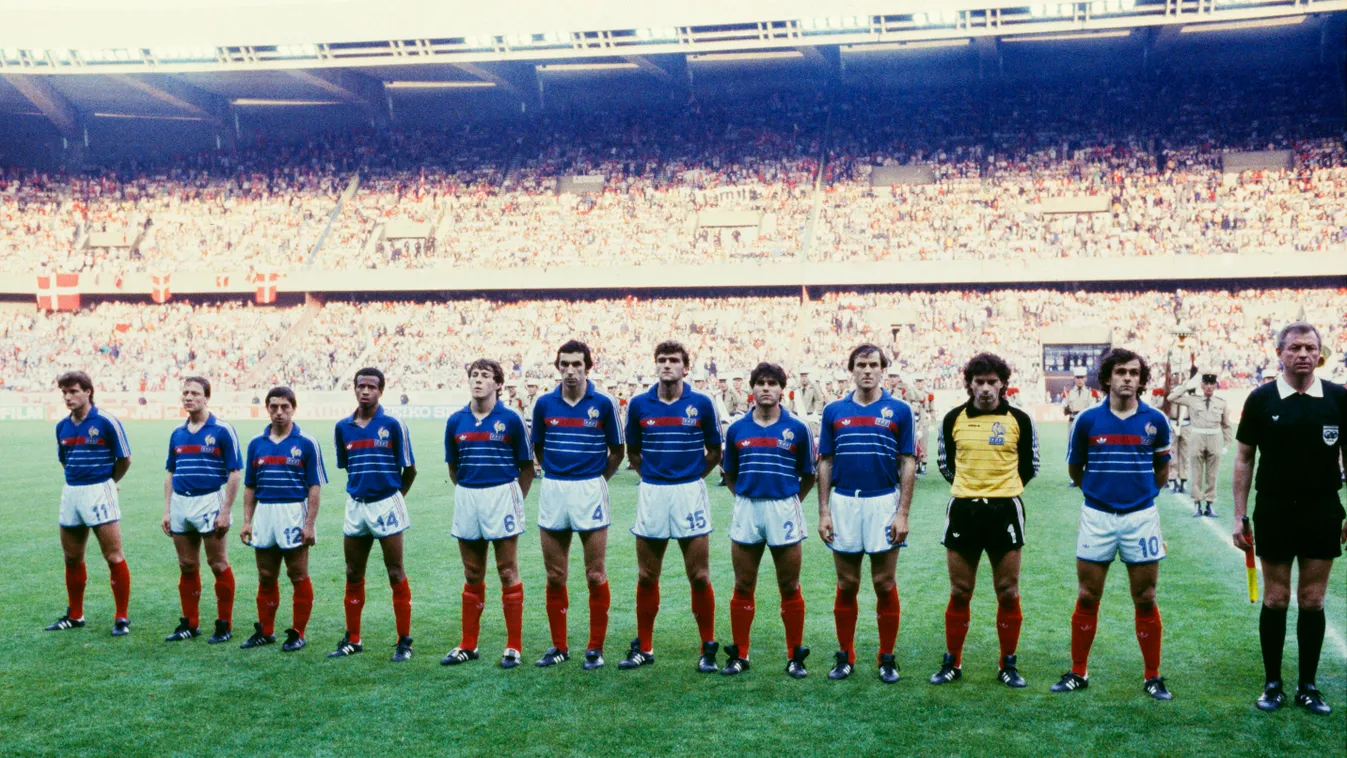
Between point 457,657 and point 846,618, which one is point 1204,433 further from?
point 457,657

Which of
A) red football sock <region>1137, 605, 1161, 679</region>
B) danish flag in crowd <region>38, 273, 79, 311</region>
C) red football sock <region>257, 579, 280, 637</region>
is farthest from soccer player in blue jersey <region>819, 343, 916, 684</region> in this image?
danish flag in crowd <region>38, 273, 79, 311</region>

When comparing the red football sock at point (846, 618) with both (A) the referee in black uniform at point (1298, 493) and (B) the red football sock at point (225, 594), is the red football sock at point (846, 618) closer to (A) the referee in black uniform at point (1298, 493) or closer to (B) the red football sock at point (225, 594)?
(A) the referee in black uniform at point (1298, 493)

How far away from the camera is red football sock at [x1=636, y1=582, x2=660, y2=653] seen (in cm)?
716

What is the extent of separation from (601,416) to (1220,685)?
3953mm

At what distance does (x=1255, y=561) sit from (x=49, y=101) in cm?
5004

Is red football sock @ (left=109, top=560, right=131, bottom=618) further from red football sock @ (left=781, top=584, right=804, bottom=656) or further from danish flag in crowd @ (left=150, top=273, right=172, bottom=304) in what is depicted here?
danish flag in crowd @ (left=150, top=273, right=172, bottom=304)

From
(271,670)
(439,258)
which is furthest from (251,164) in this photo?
(271,670)

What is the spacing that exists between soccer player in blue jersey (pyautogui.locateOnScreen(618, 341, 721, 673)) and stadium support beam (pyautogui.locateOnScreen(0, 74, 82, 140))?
152 feet

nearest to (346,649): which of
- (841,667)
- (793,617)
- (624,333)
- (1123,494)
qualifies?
(793,617)

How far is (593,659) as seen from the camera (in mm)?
7082

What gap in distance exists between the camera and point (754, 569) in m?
6.98

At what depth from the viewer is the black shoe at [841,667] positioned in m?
6.80

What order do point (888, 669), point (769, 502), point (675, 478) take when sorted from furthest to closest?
point (675, 478), point (769, 502), point (888, 669)

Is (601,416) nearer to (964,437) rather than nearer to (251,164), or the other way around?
(964,437)
